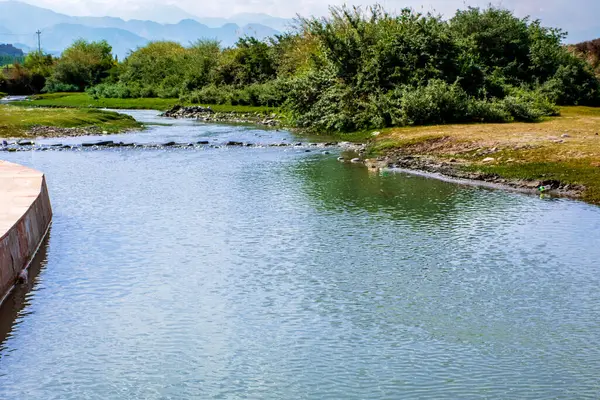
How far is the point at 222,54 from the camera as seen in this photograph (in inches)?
3440

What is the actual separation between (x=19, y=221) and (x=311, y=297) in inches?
257

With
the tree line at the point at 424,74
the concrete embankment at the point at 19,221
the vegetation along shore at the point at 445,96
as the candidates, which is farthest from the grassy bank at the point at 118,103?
the concrete embankment at the point at 19,221

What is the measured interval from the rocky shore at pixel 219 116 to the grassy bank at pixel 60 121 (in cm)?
753

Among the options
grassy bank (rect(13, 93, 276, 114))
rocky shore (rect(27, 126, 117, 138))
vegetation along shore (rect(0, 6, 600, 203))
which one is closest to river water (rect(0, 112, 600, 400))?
vegetation along shore (rect(0, 6, 600, 203))

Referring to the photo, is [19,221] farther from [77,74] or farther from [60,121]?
[77,74]

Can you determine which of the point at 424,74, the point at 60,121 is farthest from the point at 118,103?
the point at 424,74

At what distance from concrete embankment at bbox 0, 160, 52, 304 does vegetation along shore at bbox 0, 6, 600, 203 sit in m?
15.1

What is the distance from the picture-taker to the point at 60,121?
166 feet

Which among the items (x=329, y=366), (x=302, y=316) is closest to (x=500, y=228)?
(x=302, y=316)

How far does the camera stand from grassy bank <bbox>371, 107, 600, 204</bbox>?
2739cm

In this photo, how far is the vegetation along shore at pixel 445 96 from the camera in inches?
1211

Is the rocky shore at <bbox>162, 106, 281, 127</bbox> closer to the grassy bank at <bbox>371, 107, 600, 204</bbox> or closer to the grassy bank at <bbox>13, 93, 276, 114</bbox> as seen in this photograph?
the grassy bank at <bbox>13, 93, 276, 114</bbox>

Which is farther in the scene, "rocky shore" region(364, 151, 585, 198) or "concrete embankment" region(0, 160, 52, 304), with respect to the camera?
"rocky shore" region(364, 151, 585, 198)

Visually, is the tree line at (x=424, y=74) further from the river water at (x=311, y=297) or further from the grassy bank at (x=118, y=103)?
the river water at (x=311, y=297)
